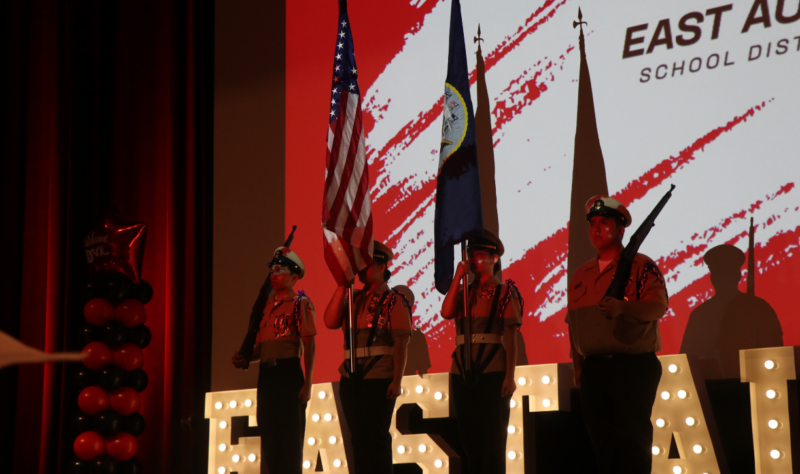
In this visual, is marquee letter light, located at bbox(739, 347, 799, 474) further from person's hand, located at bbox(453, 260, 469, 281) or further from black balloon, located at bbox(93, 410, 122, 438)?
black balloon, located at bbox(93, 410, 122, 438)

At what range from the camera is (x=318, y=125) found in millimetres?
5961

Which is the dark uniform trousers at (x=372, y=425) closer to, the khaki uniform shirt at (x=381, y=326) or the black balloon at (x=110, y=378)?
the khaki uniform shirt at (x=381, y=326)

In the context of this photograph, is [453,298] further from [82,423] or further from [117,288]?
[82,423]

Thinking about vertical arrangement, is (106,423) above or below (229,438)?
above

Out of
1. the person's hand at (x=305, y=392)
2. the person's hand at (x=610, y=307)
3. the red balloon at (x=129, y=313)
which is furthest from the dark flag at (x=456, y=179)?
the red balloon at (x=129, y=313)

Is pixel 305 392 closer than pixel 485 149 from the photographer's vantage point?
Yes

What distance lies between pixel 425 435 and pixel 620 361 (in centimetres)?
163

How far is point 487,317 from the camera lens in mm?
3840

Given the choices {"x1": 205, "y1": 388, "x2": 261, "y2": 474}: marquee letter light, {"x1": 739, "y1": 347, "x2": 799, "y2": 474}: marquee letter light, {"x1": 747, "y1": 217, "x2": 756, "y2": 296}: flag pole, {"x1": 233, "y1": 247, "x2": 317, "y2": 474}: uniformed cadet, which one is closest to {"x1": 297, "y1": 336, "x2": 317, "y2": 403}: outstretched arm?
{"x1": 233, "y1": 247, "x2": 317, "y2": 474}: uniformed cadet

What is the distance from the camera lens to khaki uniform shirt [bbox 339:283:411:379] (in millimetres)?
3975

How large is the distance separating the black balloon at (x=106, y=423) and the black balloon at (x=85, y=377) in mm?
223

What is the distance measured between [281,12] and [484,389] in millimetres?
3877

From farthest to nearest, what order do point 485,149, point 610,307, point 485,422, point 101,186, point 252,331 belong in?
point 101,186 < point 485,149 < point 252,331 < point 485,422 < point 610,307

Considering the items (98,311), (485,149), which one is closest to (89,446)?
(98,311)
